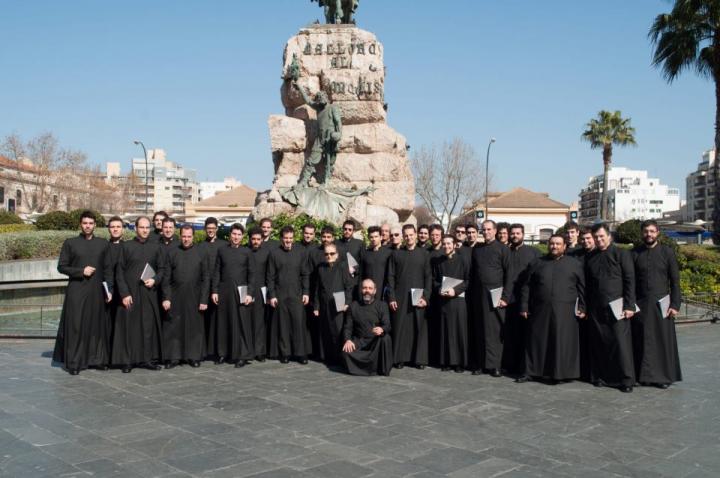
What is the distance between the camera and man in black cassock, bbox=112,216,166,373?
773 centimetres

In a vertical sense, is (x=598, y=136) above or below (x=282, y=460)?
above

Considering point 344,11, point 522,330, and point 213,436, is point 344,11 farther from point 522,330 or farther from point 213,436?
point 213,436

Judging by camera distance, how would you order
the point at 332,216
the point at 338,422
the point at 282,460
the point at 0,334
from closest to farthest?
the point at 282,460, the point at 338,422, the point at 0,334, the point at 332,216

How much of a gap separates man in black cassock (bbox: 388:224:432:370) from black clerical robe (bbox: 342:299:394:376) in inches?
14.6

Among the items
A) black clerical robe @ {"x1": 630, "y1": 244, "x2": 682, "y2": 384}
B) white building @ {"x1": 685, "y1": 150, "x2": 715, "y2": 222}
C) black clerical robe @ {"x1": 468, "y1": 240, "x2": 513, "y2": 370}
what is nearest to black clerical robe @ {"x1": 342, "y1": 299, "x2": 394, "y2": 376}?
black clerical robe @ {"x1": 468, "y1": 240, "x2": 513, "y2": 370}

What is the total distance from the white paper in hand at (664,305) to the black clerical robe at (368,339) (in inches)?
120

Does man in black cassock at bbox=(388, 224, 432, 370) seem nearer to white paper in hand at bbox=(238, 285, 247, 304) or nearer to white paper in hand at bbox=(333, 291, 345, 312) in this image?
white paper in hand at bbox=(333, 291, 345, 312)

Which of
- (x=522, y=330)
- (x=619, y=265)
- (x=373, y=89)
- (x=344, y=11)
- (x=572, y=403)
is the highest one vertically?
(x=344, y=11)

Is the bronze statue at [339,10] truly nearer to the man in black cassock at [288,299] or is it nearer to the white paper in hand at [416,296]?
the man in black cassock at [288,299]

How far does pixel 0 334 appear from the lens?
10.2m

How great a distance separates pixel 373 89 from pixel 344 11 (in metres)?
2.54

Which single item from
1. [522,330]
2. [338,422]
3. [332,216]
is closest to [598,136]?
[332,216]

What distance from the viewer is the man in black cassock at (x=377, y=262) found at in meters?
8.26

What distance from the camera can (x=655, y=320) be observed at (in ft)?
23.2
